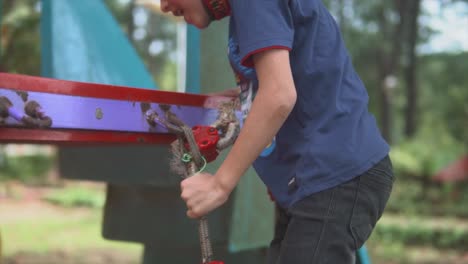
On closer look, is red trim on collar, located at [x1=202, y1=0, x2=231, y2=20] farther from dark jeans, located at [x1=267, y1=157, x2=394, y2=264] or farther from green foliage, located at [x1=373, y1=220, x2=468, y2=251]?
green foliage, located at [x1=373, y1=220, x2=468, y2=251]

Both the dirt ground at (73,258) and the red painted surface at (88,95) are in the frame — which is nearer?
the red painted surface at (88,95)

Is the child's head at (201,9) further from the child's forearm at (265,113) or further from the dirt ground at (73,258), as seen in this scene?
the dirt ground at (73,258)

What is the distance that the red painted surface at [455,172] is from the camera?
1070 cm

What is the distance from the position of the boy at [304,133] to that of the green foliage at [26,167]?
12328mm

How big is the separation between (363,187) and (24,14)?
24.3 feet

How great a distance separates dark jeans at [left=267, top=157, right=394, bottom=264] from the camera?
128 cm

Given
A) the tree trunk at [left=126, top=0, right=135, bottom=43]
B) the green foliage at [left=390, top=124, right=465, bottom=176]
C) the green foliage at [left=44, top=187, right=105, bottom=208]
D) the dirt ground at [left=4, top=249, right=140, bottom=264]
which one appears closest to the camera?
the dirt ground at [left=4, top=249, right=140, bottom=264]

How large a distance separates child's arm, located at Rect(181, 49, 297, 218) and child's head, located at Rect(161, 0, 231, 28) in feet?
0.62

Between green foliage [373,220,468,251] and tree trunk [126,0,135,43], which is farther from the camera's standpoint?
tree trunk [126,0,135,43]

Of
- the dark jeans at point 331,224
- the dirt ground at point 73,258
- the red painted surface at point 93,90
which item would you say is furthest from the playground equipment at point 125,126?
the dirt ground at point 73,258

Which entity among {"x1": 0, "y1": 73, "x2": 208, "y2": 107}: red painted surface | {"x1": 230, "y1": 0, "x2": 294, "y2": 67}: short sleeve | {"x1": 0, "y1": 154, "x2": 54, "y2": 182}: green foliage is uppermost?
{"x1": 230, "y1": 0, "x2": 294, "y2": 67}: short sleeve

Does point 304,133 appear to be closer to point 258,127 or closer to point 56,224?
point 258,127

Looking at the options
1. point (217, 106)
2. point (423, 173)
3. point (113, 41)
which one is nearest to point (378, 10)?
point (423, 173)

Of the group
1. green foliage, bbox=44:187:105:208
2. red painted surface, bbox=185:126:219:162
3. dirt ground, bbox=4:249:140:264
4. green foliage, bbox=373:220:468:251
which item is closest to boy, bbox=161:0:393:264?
red painted surface, bbox=185:126:219:162
